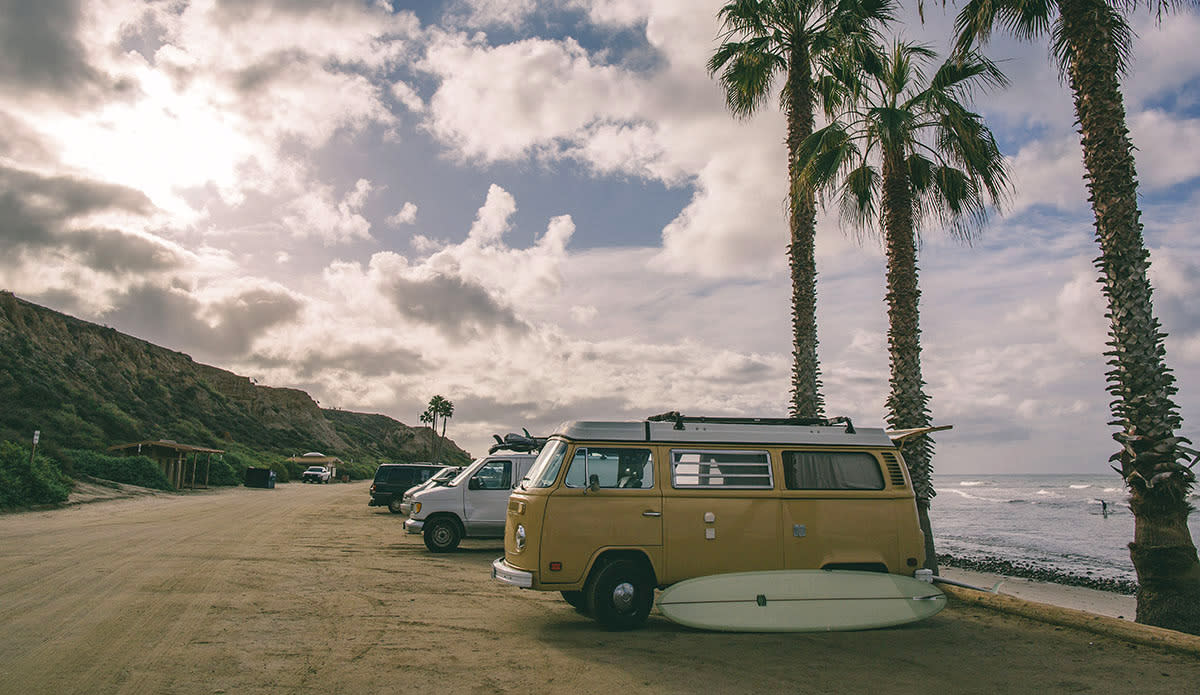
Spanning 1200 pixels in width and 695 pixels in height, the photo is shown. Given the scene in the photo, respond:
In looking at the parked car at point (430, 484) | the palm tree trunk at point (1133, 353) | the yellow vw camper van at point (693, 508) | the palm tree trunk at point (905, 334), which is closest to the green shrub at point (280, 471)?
the parked car at point (430, 484)

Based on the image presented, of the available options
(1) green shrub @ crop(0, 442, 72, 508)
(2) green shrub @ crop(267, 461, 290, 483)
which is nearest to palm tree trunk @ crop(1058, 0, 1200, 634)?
(1) green shrub @ crop(0, 442, 72, 508)

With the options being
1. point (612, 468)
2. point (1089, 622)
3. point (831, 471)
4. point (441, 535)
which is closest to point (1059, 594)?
point (1089, 622)

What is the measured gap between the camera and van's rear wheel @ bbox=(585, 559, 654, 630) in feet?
28.6

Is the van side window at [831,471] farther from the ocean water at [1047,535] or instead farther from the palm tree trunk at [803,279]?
the ocean water at [1047,535]

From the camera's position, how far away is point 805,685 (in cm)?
667

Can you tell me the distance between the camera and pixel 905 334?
1395 centimetres

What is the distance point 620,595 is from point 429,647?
224 cm

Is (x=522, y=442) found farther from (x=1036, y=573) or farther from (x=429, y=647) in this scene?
(x=1036, y=573)

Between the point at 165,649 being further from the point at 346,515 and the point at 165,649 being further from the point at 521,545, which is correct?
the point at 346,515

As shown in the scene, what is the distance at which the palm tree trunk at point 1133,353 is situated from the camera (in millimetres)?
8859

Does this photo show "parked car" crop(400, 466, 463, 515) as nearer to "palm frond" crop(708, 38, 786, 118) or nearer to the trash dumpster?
"palm frond" crop(708, 38, 786, 118)

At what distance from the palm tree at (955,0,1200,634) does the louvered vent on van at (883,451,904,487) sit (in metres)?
2.61

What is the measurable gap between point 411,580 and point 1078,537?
113 feet

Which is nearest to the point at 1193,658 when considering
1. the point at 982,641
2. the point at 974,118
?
the point at 982,641
